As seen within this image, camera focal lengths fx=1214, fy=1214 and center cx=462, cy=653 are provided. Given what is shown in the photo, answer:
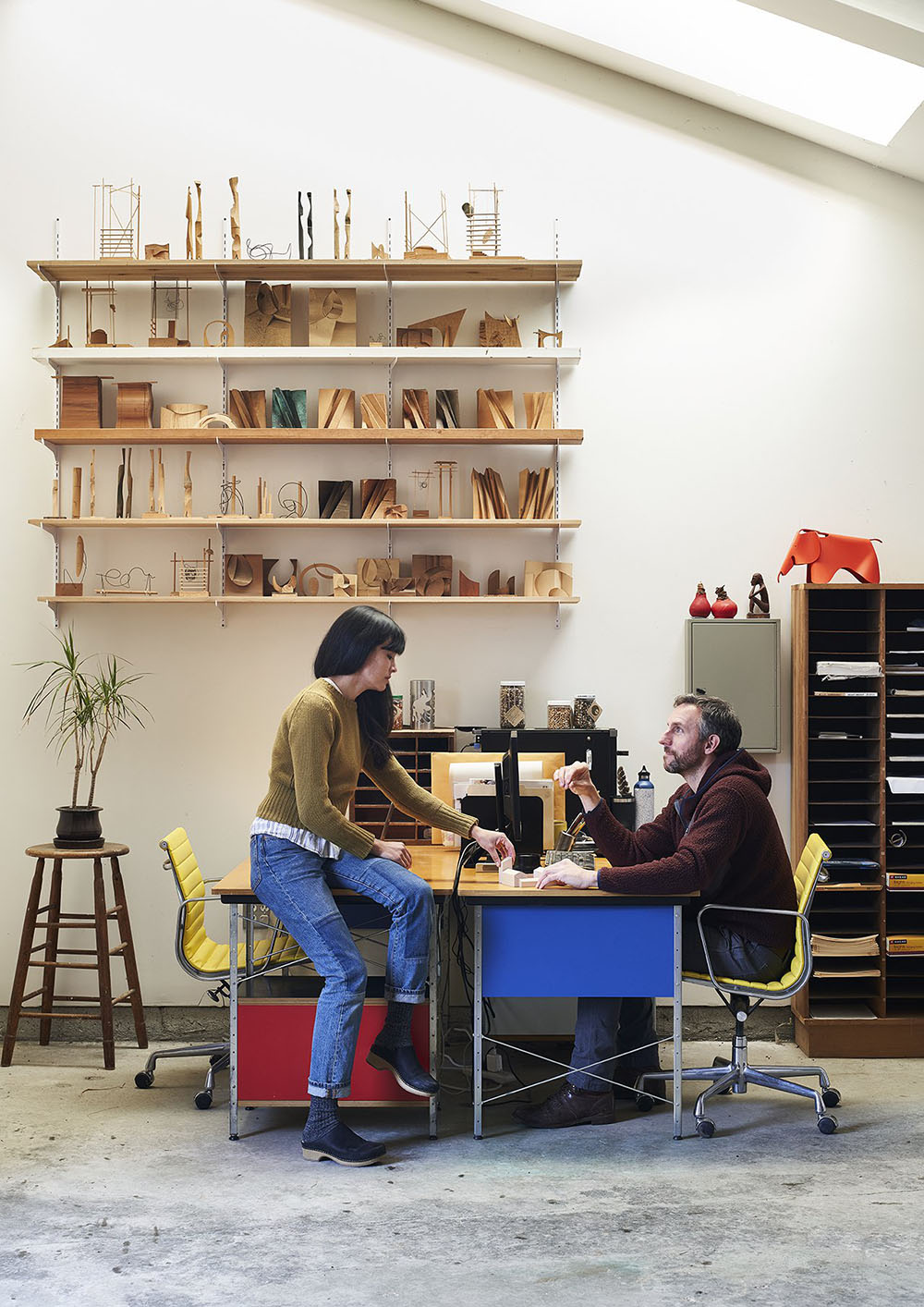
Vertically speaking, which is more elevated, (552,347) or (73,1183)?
(552,347)

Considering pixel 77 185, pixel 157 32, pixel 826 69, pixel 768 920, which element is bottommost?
pixel 768 920

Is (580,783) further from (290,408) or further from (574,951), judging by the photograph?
(290,408)

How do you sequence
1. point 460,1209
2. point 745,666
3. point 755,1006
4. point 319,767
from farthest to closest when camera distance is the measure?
point 745,666, point 755,1006, point 319,767, point 460,1209

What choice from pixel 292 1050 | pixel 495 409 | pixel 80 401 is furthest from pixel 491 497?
pixel 292 1050

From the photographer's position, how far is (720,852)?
4008mm

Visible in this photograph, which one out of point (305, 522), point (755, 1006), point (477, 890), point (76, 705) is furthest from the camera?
point (76, 705)

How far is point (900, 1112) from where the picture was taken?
14.3 ft

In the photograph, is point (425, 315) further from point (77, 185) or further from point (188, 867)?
point (188, 867)

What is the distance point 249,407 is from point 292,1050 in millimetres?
2764

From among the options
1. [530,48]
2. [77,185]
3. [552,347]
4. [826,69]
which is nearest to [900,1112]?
[552,347]

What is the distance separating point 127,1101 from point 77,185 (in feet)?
12.9

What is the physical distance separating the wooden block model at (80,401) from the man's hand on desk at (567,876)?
2.81 metres

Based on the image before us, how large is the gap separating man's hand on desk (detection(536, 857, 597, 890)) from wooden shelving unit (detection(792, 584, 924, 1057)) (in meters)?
1.51

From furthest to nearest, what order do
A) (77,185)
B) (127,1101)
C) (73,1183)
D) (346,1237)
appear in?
(77,185)
(127,1101)
(73,1183)
(346,1237)
